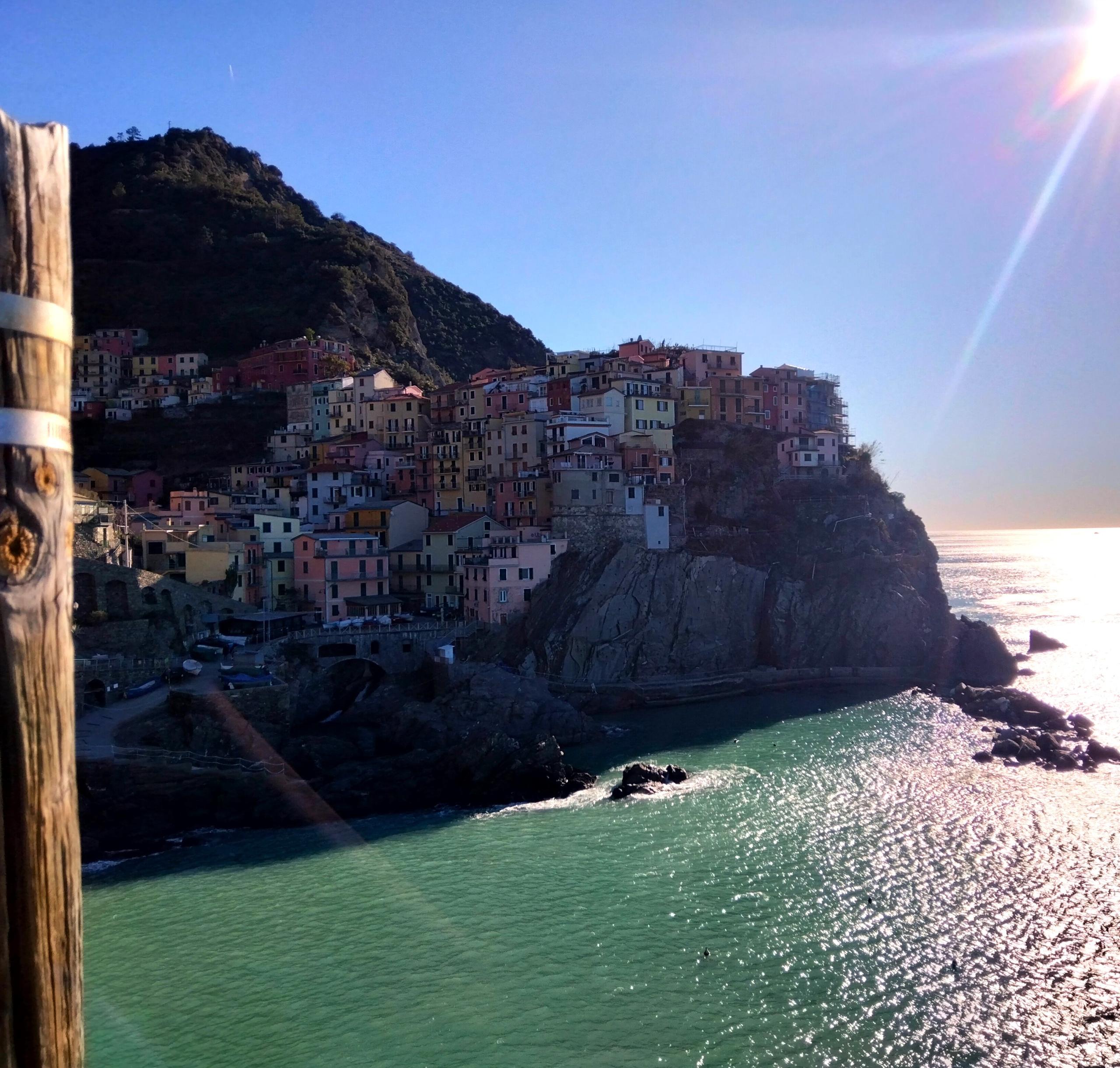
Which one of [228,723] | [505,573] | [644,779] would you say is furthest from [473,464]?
[644,779]

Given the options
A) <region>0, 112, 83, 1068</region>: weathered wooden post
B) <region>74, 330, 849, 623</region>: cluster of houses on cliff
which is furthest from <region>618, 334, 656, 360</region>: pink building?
<region>0, 112, 83, 1068</region>: weathered wooden post

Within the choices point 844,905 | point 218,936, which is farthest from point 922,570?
point 218,936

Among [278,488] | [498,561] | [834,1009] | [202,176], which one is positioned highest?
[202,176]

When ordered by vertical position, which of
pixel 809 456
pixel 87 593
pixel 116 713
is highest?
pixel 809 456

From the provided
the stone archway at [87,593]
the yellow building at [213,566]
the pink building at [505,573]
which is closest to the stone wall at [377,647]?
the pink building at [505,573]

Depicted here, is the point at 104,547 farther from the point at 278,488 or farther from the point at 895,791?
the point at 895,791

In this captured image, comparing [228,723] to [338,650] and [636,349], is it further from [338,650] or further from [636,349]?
[636,349]

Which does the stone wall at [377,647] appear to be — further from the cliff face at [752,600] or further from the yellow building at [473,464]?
the yellow building at [473,464]
